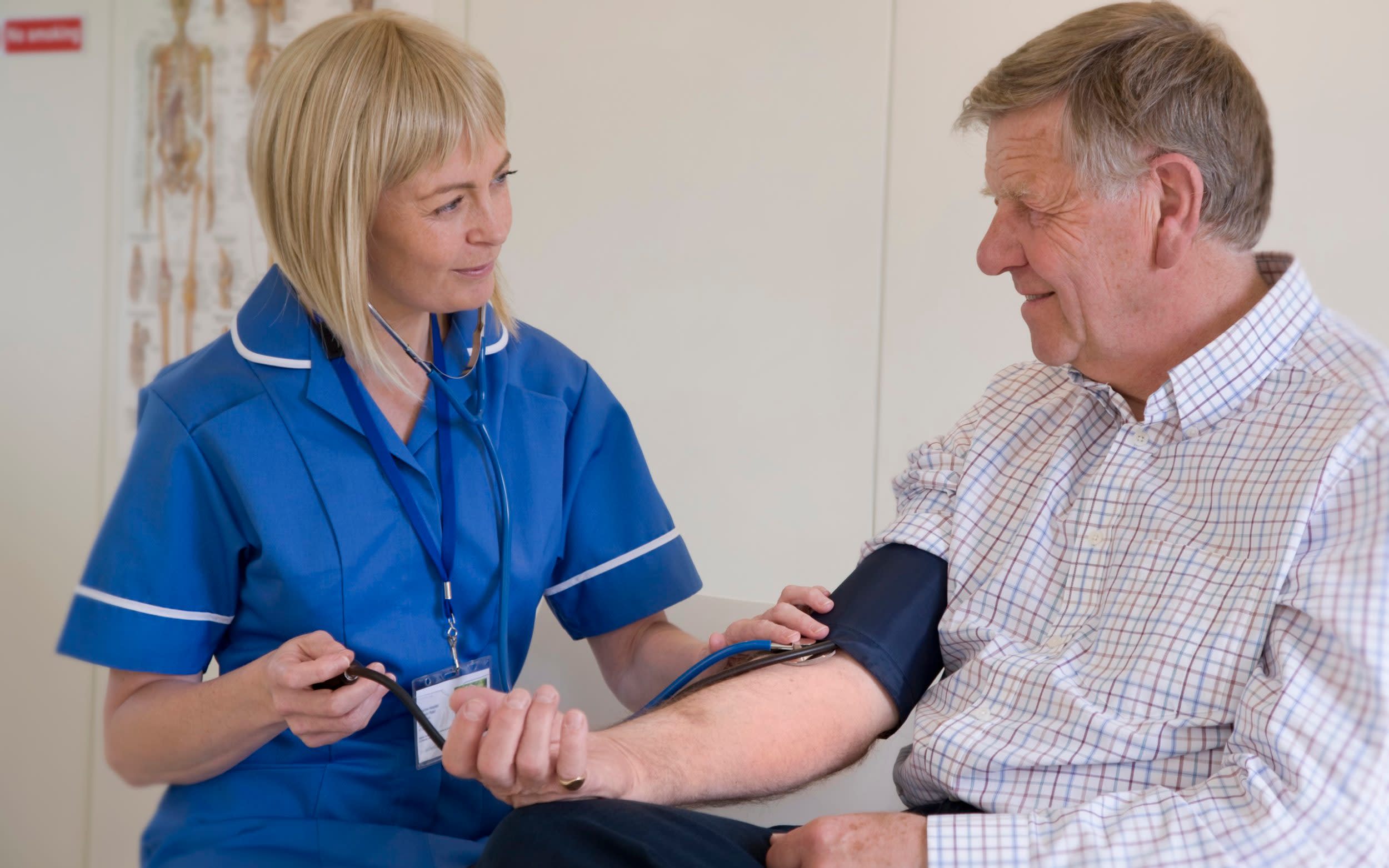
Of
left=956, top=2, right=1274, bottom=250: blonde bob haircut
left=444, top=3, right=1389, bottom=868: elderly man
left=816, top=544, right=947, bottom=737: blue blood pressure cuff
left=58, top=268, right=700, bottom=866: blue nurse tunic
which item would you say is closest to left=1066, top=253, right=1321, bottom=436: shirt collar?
left=444, top=3, right=1389, bottom=868: elderly man

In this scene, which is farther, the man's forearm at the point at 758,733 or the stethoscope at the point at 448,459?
the stethoscope at the point at 448,459

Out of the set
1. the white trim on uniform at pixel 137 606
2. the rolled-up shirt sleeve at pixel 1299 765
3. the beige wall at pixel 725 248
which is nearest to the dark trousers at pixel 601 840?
the rolled-up shirt sleeve at pixel 1299 765

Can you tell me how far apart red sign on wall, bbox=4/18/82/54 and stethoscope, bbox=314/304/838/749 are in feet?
6.83

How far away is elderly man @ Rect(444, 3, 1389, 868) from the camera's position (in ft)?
3.46

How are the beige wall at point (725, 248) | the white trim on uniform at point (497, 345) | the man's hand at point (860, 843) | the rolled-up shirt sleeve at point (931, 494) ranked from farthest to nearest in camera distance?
the beige wall at point (725, 248) → the white trim on uniform at point (497, 345) → the rolled-up shirt sleeve at point (931, 494) → the man's hand at point (860, 843)

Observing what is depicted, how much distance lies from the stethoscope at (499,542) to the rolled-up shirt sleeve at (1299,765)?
33 cm

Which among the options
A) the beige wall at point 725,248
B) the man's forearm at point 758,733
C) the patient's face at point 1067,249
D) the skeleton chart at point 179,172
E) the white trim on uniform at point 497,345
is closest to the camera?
the man's forearm at point 758,733

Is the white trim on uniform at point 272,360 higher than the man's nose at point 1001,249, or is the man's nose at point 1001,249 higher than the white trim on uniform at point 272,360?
the man's nose at point 1001,249

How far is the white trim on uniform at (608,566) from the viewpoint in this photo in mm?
1730

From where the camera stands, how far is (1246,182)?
1.35 metres

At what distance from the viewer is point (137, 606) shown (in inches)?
55.7

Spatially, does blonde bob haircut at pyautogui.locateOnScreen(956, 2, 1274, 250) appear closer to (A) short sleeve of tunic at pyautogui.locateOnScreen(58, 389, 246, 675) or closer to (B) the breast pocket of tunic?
(B) the breast pocket of tunic

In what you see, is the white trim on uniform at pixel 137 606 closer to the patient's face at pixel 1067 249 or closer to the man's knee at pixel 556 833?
the man's knee at pixel 556 833

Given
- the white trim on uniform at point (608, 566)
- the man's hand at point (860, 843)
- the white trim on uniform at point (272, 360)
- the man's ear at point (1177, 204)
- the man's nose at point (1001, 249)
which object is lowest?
the man's hand at point (860, 843)
